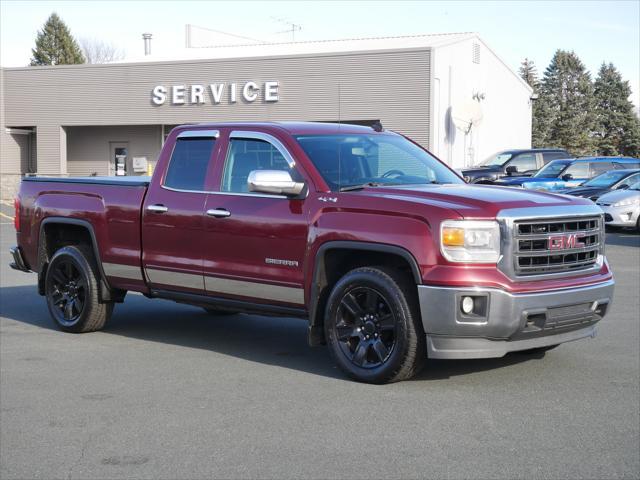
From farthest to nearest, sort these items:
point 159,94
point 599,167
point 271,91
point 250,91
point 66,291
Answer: point 159,94, point 250,91, point 271,91, point 599,167, point 66,291

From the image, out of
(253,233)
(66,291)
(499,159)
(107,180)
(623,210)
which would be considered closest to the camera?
(253,233)

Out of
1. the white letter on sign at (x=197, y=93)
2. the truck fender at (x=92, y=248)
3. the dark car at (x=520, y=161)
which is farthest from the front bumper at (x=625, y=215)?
the white letter on sign at (x=197, y=93)

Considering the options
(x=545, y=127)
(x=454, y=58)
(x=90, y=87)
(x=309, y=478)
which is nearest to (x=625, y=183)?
(x=454, y=58)

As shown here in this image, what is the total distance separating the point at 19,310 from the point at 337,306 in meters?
5.05

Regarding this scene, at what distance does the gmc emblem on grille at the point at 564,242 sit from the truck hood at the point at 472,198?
24cm

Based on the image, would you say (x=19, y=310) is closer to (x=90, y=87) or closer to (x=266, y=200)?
(x=266, y=200)

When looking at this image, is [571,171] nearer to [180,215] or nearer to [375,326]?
[180,215]

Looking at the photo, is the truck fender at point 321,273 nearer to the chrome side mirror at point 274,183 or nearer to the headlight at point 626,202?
the chrome side mirror at point 274,183

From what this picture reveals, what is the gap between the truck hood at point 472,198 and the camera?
20.8 feet

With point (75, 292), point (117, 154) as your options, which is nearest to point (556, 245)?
point (75, 292)

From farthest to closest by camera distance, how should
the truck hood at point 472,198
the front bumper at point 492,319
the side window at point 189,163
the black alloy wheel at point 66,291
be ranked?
the black alloy wheel at point 66,291 < the side window at point 189,163 < the truck hood at point 472,198 < the front bumper at point 492,319

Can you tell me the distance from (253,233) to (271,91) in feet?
109

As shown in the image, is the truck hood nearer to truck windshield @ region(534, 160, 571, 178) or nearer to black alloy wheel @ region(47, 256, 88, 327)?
black alloy wheel @ region(47, 256, 88, 327)

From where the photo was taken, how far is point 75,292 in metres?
9.02
